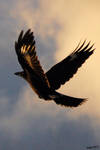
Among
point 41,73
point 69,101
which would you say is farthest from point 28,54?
point 69,101

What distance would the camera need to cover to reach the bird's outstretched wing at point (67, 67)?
20.1 metres

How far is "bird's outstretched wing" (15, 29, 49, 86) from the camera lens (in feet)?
59.4

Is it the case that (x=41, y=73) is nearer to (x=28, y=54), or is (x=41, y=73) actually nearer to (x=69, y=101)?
(x=28, y=54)

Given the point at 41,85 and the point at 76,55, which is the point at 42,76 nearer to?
the point at 41,85

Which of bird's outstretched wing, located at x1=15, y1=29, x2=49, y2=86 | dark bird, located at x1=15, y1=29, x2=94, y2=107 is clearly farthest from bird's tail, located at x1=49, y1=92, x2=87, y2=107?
bird's outstretched wing, located at x1=15, y1=29, x2=49, y2=86

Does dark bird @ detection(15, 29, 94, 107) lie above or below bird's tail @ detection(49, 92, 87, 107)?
above

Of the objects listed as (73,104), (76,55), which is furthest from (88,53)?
(73,104)

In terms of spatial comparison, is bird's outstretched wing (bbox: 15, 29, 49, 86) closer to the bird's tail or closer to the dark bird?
the dark bird

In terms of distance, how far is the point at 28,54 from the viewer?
18438mm

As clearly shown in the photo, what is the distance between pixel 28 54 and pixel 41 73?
76 cm

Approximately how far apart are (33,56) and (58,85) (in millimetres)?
1802

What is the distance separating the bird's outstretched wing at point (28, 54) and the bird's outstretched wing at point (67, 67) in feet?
5.04

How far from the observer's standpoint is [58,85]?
779 inches

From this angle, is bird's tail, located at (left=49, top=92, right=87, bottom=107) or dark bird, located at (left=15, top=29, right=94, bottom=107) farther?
bird's tail, located at (left=49, top=92, right=87, bottom=107)
